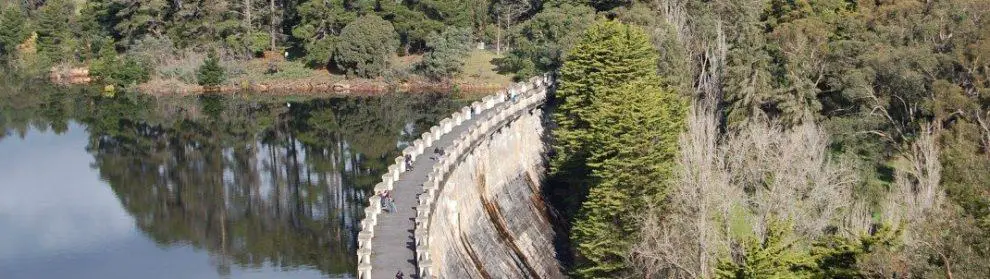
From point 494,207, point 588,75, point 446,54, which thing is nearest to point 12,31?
point 446,54

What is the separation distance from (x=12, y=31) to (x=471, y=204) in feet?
294

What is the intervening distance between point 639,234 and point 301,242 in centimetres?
1908

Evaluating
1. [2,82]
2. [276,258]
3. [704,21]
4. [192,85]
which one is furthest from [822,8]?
[2,82]

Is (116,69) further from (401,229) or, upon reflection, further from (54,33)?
(401,229)

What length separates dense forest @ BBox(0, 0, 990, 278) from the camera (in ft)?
107

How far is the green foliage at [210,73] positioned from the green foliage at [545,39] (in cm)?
2811

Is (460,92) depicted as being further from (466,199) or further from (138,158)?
(466,199)

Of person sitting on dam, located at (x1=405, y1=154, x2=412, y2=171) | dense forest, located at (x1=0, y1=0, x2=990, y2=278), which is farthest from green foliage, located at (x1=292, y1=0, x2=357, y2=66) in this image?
person sitting on dam, located at (x1=405, y1=154, x2=412, y2=171)

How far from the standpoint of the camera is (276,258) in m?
53.7

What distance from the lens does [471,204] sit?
5075cm

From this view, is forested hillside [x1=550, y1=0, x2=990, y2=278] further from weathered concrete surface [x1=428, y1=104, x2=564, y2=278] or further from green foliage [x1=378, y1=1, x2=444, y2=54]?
green foliage [x1=378, y1=1, x2=444, y2=54]

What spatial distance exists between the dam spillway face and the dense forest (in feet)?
7.10

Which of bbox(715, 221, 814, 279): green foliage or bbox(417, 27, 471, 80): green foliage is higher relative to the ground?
bbox(715, 221, 814, 279): green foliage

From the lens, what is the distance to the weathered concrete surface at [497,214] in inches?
1673
